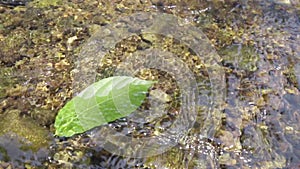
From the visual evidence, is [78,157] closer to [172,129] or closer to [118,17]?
[172,129]

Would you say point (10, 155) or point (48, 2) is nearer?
point (10, 155)

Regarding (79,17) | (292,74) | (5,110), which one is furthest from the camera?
(79,17)

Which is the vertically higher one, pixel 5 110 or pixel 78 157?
pixel 5 110

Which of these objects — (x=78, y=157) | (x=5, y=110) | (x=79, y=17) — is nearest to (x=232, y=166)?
(x=78, y=157)

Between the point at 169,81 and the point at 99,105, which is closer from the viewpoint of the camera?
the point at 99,105
